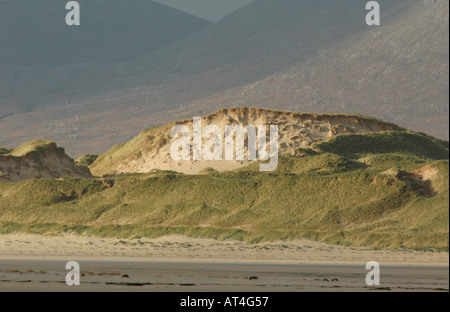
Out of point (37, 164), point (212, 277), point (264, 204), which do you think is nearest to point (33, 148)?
point (37, 164)

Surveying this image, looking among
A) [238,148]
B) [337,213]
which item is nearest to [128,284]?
[337,213]

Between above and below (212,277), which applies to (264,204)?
above

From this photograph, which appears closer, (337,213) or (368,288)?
(368,288)
